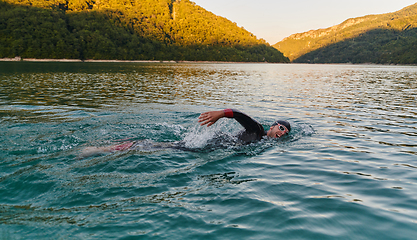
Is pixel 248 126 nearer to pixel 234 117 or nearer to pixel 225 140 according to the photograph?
pixel 225 140

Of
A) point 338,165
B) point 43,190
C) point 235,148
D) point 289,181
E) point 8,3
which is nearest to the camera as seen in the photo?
point 43,190

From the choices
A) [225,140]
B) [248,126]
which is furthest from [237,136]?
[248,126]

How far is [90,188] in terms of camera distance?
5.00 m

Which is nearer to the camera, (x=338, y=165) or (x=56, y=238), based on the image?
(x=56, y=238)

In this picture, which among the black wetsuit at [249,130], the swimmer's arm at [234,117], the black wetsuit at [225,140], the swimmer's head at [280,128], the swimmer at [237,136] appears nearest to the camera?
the swimmer's arm at [234,117]

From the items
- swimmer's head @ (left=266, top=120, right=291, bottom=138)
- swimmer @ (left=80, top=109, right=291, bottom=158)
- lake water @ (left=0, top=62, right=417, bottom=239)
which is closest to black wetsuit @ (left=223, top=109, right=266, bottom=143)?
swimmer @ (left=80, top=109, right=291, bottom=158)

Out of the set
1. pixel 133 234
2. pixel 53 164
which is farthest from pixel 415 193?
pixel 53 164

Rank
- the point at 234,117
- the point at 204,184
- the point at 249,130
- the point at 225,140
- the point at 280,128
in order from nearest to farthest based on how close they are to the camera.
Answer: the point at 204,184
the point at 234,117
the point at 249,130
the point at 225,140
the point at 280,128

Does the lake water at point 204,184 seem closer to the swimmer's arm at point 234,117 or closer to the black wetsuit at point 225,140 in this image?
the black wetsuit at point 225,140

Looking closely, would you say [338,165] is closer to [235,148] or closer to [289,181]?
[289,181]

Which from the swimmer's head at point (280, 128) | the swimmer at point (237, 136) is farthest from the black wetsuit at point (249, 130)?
the swimmer's head at point (280, 128)

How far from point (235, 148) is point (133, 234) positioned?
483 centimetres

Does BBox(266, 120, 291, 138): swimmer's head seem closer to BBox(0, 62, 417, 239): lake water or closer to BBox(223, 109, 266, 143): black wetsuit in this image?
BBox(0, 62, 417, 239): lake water

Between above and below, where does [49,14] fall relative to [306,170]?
above
